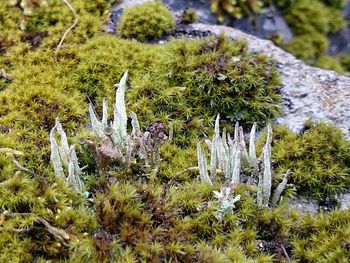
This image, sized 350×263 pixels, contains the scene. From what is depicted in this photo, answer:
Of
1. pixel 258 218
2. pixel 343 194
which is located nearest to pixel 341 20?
pixel 343 194

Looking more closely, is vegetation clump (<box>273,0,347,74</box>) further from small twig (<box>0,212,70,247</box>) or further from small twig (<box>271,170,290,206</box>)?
small twig (<box>0,212,70,247</box>)

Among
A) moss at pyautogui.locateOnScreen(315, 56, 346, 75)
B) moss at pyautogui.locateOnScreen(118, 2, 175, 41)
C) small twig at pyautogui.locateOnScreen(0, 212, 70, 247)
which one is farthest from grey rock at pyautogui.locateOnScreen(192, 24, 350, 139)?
small twig at pyautogui.locateOnScreen(0, 212, 70, 247)

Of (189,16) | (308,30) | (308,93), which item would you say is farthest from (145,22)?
(308,30)

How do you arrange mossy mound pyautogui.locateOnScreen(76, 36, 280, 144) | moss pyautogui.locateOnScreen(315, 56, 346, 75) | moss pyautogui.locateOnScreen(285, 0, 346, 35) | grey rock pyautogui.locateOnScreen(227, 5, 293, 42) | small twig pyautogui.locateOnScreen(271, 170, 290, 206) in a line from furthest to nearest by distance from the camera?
moss pyautogui.locateOnScreen(285, 0, 346, 35), moss pyautogui.locateOnScreen(315, 56, 346, 75), grey rock pyautogui.locateOnScreen(227, 5, 293, 42), mossy mound pyautogui.locateOnScreen(76, 36, 280, 144), small twig pyautogui.locateOnScreen(271, 170, 290, 206)

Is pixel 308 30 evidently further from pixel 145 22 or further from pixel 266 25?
pixel 145 22

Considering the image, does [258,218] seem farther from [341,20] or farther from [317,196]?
[341,20]

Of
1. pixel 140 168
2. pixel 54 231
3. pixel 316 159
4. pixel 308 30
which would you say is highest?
pixel 54 231
